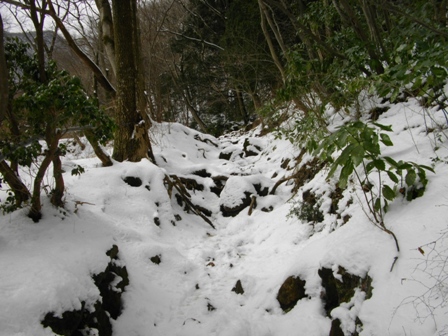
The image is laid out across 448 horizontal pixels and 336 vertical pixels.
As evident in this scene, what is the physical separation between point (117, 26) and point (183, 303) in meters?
5.74

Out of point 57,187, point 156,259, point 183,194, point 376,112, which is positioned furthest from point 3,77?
point 376,112

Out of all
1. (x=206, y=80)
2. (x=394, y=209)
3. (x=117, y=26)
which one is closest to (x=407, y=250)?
(x=394, y=209)

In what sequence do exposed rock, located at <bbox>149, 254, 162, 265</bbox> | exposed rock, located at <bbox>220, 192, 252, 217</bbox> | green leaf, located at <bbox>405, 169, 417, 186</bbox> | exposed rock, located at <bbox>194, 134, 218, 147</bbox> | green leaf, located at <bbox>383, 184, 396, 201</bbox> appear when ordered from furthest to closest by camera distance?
exposed rock, located at <bbox>194, 134, 218, 147</bbox>
exposed rock, located at <bbox>220, 192, 252, 217</bbox>
exposed rock, located at <bbox>149, 254, 162, 265</bbox>
green leaf, located at <bbox>383, 184, 396, 201</bbox>
green leaf, located at <bbox>405, 169, 417, 186</bbox>

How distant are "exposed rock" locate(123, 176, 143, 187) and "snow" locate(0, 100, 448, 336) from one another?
0.09m

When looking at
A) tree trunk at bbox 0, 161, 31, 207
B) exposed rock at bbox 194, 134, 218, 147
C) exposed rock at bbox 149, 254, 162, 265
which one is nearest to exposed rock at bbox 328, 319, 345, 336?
exposed rock at bbox 149, 254, 162, 265

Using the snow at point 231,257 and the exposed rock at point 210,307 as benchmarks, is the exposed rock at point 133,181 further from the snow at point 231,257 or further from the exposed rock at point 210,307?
the exposed rock at point 210,307

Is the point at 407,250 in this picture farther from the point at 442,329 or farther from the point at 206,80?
the point at 206,80

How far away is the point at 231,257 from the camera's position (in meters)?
4.12

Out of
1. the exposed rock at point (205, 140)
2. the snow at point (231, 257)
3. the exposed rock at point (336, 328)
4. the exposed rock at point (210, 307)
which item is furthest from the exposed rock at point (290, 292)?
the exposed rock at point (205, 140)

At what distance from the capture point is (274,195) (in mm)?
5594

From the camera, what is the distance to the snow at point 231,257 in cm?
191

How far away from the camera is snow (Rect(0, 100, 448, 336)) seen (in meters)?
1.91

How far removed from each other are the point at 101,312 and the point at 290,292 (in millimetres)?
1775

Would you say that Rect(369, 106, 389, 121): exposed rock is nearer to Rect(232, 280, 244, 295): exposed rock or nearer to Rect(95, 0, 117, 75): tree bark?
Rect(232, 280, 244, 295): exposed rock
